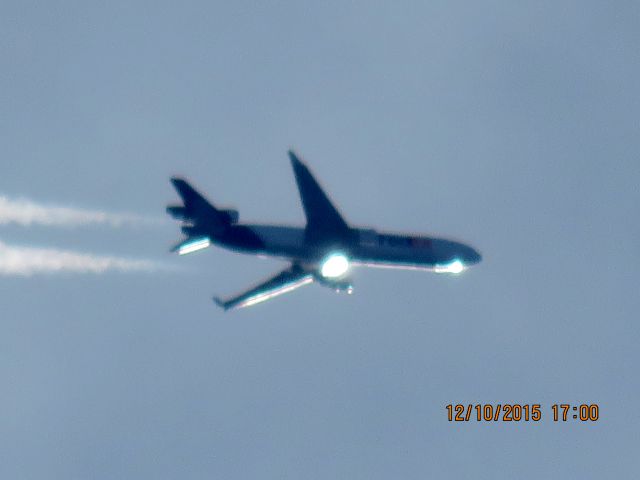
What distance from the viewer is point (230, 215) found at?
358 feet

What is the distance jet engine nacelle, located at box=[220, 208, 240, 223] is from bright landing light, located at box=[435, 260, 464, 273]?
875 inches

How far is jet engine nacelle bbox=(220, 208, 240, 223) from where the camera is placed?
4291 inches

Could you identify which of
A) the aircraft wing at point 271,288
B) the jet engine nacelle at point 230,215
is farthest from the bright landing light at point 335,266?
the jet engine nacelle at point 230,215

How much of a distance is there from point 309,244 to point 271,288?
12.6m

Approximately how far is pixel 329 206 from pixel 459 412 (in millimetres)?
21042

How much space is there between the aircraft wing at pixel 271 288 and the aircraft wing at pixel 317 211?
403 inches

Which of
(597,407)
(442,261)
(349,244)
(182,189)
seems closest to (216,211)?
(182,189)

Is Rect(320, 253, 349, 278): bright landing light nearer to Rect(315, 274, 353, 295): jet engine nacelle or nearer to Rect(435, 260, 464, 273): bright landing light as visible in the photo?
Rect(315, 274, 353, 295): jet engine nacelle

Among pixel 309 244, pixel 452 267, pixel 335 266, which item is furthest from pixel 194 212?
pixel 452 267

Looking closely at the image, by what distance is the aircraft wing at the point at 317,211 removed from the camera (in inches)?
4387

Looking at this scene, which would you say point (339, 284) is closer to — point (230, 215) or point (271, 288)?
point (271, 288)

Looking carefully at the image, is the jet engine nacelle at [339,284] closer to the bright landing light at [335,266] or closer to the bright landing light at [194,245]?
the bright landing light at [335,266]

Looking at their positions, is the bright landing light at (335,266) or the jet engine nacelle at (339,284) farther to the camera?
the jet engine nacelle at (339,284)

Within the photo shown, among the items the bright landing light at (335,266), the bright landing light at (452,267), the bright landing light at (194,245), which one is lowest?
the bright landing light at (194,245)
